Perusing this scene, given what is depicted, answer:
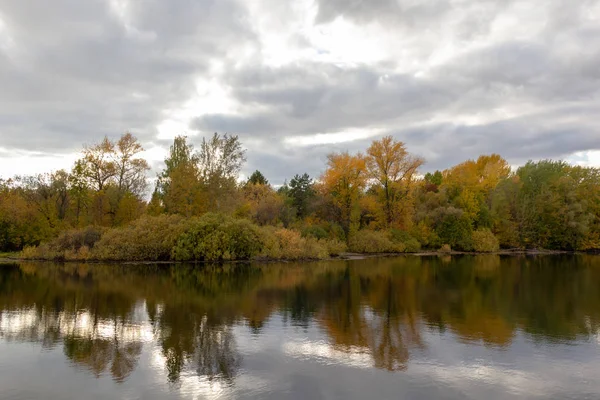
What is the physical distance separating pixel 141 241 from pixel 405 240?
97.3 feet

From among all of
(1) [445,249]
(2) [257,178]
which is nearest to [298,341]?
(1) [445,249]

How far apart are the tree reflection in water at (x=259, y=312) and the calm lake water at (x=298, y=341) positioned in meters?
0.06

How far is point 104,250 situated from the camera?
36531 mm

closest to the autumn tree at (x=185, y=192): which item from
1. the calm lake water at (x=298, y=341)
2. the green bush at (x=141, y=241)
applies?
the green bush at (x=141, y=241)

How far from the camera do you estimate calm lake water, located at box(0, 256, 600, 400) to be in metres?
8.80

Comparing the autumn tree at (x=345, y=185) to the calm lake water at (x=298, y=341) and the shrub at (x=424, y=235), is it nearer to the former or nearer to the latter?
the shrub at (x=424, y=235)

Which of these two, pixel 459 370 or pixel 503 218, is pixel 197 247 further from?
pixel 503 218

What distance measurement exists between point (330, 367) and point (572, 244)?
195 feet

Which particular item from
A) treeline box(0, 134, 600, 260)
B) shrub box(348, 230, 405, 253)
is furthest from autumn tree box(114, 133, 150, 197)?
shrub box(348, 230, 405, 253)

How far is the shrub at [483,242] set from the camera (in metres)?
54.2

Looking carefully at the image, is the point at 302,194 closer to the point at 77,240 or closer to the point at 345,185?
the point at 345,185

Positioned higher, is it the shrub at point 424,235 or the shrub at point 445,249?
the shrub at point 424,235

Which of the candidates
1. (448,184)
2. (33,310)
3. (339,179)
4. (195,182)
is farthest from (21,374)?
(448,184)

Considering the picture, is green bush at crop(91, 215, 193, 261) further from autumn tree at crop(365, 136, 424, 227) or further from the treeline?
autumn tree at crop(365, 136, 424, 227)
